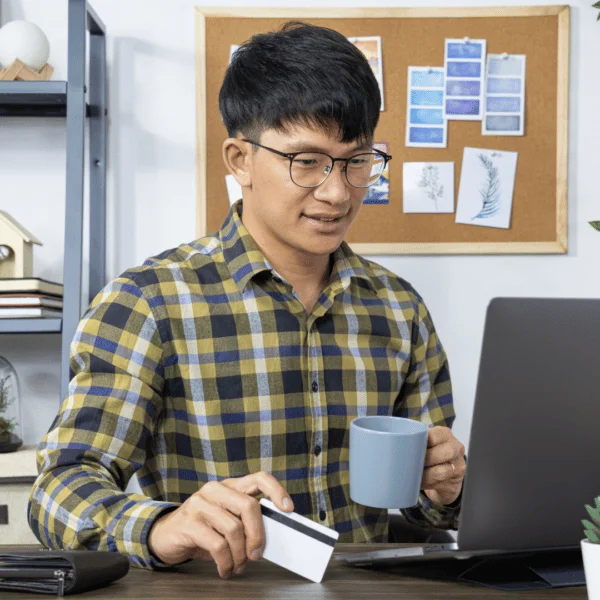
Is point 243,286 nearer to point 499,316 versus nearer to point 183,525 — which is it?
point 183,525

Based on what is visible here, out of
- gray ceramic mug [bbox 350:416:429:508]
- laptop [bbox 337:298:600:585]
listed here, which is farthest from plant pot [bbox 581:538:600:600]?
gray ceramic mug [bbox 350:416:429:508]

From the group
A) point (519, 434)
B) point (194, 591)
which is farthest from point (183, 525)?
point (519, 434)

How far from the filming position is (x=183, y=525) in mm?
814

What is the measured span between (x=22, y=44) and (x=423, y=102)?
3.27ft

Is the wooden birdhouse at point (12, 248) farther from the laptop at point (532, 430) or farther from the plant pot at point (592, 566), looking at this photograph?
the plant pot at point (592, 566)

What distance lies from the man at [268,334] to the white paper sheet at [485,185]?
0.74 m

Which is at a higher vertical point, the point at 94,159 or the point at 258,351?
the point at 94,159

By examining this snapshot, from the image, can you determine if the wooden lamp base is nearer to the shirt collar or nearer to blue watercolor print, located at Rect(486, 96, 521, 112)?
the shirt collar

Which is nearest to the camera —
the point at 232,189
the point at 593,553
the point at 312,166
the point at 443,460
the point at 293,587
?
the point at 593,553

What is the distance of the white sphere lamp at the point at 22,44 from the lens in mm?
1794

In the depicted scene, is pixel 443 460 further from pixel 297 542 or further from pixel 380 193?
pixel 380 193

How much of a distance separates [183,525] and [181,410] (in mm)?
429

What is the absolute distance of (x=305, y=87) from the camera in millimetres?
1204

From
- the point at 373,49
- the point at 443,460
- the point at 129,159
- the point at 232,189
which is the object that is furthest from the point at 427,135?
the point at 443,460
